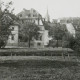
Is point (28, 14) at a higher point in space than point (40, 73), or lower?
higher

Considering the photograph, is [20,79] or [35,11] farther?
[35,11]

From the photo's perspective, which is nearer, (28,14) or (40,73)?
(40,73)

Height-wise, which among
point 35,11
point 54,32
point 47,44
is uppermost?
point 35,11

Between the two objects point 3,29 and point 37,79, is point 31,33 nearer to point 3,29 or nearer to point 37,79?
point 3,29

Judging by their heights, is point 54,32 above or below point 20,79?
above

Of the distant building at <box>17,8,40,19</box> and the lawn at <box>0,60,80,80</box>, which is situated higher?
the distant building at <box>17,8,40,19</box>

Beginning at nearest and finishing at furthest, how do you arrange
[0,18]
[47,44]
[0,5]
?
[0,18] → [0,5] → [47,44]

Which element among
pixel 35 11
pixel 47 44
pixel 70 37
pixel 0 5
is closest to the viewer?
pixel 0 5

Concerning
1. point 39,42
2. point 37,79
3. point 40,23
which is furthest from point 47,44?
point 37,79

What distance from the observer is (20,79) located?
1005 centimetres

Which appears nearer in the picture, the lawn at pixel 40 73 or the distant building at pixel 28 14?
the lawn at pixel 40 73

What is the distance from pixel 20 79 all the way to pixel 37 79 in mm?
929

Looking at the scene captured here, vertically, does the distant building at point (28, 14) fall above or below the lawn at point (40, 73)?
above

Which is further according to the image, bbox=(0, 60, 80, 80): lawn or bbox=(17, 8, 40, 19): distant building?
bbox=(17, 8, 40, 19): distant building
